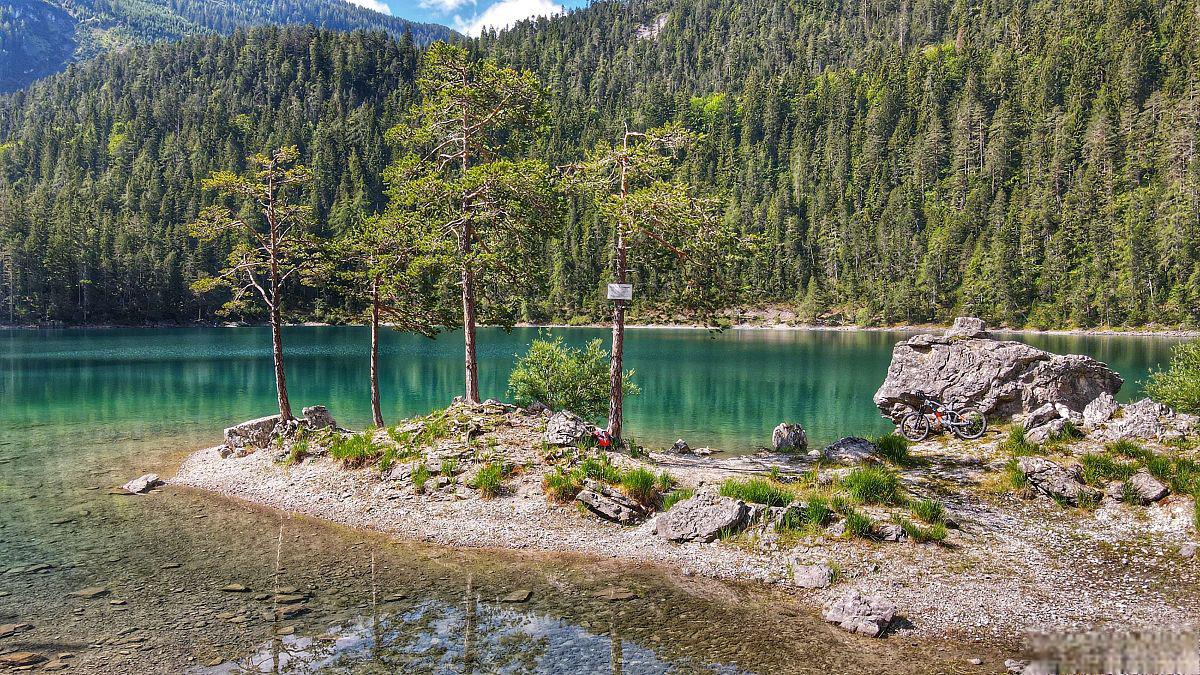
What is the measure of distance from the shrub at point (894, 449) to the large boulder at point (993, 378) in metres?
7.71

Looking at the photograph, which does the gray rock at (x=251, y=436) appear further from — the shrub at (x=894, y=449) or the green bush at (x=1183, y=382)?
the green bush at (x=1183, y=382)

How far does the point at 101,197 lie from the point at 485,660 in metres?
204

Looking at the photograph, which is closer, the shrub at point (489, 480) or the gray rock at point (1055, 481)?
the gray rock at point (1055, 481)

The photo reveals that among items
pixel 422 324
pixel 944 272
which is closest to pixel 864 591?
pixel 422 324

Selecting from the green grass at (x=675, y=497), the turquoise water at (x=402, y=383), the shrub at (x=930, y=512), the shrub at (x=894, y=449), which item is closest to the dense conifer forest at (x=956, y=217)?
the turquoise water at (x=402, y=383)

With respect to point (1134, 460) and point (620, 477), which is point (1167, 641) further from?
point (1134, 460)

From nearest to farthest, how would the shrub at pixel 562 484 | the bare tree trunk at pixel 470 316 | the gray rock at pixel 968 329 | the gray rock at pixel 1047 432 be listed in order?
the shrub at pixel 562 484
the gray rock at pixel 1047 432
the bare tree trunk at pixel 470 316
the gray rock at pixel 968 329

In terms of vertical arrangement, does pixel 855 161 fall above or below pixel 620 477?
above

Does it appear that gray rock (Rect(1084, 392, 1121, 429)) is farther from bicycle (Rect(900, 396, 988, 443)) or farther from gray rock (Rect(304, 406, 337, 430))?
gray rock (Rect(304, 406, 337, 430))

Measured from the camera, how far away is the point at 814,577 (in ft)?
39.6

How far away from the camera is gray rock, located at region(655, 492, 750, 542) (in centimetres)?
1431

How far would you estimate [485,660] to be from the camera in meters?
9.72

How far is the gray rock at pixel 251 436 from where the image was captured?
2359cm

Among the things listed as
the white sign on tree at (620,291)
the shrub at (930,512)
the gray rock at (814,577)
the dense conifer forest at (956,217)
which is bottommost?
the gray rock at (814,577)
